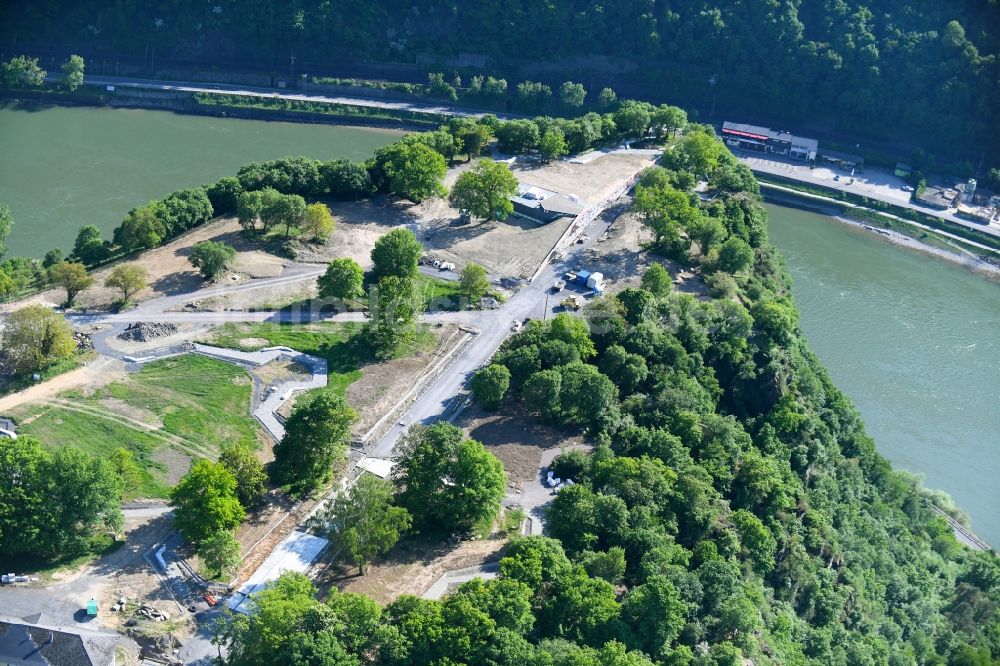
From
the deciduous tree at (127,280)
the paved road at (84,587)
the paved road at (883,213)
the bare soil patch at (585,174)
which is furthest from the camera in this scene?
the paved road at (883,213)

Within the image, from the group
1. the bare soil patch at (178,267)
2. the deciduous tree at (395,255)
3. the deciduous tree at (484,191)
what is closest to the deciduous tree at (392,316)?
the deciduous tree at (395,255)

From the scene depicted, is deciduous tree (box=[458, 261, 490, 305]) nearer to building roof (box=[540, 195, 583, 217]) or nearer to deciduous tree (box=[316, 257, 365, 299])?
deciduous tree (box=[316, 257, 365, 299])

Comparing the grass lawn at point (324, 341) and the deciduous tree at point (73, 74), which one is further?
the deciduous tree at point (73, 74)

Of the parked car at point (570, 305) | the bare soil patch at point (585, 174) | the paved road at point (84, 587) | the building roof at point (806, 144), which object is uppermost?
the building roof at point (806, 144)

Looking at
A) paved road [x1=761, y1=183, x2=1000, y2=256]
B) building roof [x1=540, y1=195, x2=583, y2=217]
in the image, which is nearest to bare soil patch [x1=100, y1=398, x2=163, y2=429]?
building roof [x1=540, y1=195, x2=583, y2=217]

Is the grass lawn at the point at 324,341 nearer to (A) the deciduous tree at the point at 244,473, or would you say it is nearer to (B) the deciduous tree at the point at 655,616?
(A) the deciduous tree at the point at 244,473

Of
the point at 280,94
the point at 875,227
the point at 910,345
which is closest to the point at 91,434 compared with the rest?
the point at 910,345

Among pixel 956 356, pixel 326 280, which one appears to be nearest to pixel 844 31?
pixel 956 356
